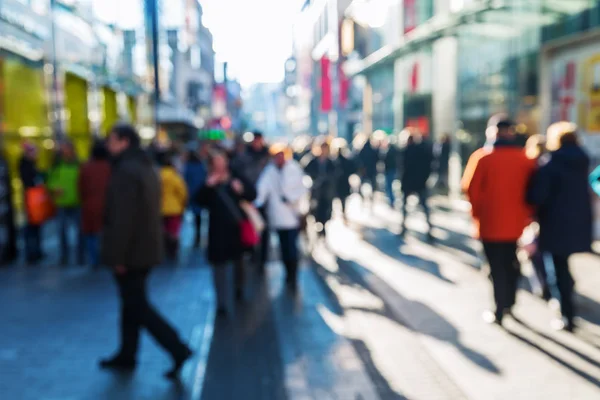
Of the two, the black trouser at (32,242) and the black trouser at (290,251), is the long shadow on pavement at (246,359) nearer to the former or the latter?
the black trouser at (290,251)

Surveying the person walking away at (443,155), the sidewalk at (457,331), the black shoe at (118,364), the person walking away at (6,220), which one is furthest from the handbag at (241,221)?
the person walking away at (443,155)

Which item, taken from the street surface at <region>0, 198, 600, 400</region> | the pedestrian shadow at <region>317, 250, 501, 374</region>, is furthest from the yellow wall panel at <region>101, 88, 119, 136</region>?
the pedestrian shadow at <region>317, 250, 501, 374</region>

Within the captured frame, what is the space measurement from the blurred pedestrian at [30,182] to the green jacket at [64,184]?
29 cm

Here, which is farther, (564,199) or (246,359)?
(564,199)

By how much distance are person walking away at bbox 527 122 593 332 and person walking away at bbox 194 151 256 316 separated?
2789 millimetres

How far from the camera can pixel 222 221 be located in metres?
7.48

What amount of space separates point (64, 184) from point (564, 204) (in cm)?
697

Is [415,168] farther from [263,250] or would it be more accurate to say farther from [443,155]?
[443,155]

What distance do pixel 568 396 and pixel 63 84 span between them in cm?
1677

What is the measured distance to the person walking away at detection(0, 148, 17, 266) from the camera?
35.3 ft

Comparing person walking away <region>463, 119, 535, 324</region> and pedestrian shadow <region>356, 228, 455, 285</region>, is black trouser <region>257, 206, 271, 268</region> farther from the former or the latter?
person walking away <region>463, 119, 535, 324</region>

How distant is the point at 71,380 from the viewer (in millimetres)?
5477

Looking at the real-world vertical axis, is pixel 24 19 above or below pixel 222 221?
above

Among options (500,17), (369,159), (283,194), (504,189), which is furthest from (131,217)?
(500,17)
